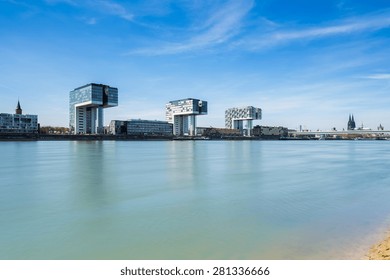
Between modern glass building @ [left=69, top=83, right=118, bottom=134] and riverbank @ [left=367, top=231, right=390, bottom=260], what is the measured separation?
13732 centimetres

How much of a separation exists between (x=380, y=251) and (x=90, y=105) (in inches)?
5686

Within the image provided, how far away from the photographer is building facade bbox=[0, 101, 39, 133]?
140500 millimetres

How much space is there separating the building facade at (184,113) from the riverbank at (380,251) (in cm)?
16556

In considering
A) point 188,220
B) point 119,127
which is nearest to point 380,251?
point 188,220

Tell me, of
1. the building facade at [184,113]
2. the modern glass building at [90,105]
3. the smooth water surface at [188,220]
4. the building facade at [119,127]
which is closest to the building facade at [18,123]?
the modern glass building at [90,105]

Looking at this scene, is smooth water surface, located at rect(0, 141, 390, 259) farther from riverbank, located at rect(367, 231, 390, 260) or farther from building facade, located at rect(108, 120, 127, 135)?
building facade, located at rect(108, 120, 127, 135)

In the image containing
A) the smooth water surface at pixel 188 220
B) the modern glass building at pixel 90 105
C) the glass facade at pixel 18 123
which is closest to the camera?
the smooth water surface at pixel 188 220

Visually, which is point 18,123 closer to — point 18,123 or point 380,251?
point 18,123

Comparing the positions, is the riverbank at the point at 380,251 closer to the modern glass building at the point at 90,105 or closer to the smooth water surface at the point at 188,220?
the smooth water surface at the point at 188,220

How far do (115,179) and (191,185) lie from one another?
658cm

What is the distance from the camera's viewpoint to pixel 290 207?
1373cm

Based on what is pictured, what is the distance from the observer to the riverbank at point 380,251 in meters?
7.28
